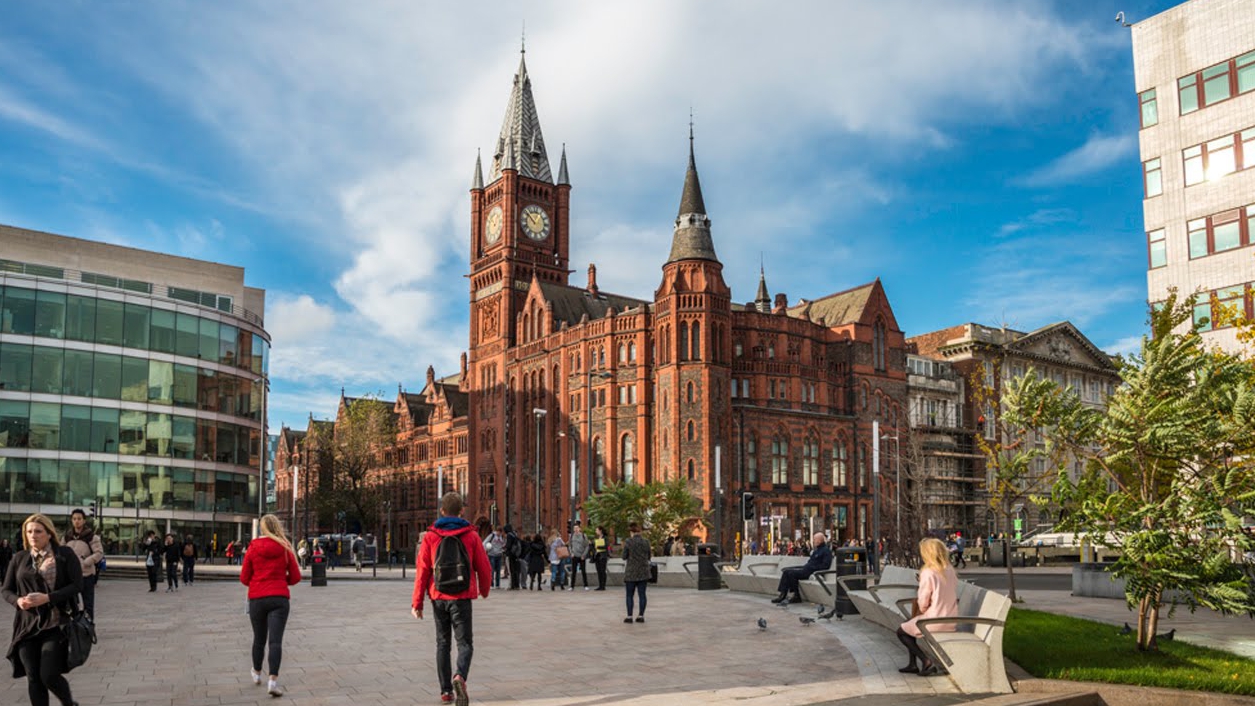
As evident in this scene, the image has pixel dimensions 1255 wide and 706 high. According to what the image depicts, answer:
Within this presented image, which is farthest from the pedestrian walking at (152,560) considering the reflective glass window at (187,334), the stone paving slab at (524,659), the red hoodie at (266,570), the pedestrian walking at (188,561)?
the reflective glass window at (187,334)

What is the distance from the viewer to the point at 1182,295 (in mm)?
30703

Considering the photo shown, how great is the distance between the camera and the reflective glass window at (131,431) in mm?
56000

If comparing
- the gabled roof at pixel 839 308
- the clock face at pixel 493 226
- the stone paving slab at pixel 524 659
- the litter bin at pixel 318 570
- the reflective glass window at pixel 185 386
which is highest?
the clock face at pixel 493 226

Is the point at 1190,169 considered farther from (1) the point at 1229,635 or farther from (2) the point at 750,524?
(2) the point at 750,524

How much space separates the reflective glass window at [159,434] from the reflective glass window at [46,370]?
5.20 m

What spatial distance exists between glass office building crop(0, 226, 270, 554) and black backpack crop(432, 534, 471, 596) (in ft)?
151

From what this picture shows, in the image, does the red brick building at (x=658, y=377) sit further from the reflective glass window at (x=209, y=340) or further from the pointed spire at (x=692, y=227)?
the reflective glass window at (x=209, y=340)

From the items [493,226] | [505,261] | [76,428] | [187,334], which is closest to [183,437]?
[187,334]

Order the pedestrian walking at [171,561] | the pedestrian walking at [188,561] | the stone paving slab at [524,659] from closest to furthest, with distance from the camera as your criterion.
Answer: the stone paving slab at [524,659]
the pedestrian walking at [171,561]
the pedestrian walking at [188,561]

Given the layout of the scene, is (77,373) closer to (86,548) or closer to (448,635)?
(86,548)

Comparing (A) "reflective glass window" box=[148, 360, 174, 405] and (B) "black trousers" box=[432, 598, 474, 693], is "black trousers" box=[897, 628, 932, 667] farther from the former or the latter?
(A) "reflective glass window" box=[148, 360, 174, 405]

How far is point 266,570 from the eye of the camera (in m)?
10.3

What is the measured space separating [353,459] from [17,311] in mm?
30430

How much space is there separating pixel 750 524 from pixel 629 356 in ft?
43.8
